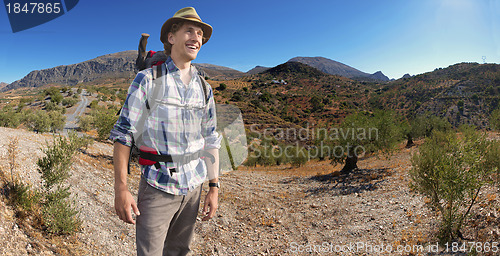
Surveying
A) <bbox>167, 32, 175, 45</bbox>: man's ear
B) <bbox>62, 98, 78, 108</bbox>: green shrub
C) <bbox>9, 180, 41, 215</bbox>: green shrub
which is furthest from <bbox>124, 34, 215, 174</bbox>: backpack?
<bbox>62, 98, 78, 108</bbox>: green shrub

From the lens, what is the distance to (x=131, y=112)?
1.47 metres

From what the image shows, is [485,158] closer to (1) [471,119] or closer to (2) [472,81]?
(1) [471,119]

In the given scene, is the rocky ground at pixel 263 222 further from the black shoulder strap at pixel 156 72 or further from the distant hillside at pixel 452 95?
the distant hillside at pixel 452 95

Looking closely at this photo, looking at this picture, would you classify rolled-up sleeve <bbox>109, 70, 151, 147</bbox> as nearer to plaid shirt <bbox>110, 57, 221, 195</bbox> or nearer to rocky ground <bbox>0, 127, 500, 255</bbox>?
plaid shirt <bbox>110, 57, 221, 195</bbox>

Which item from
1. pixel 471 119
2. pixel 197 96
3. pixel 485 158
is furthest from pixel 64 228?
pixel 471 119

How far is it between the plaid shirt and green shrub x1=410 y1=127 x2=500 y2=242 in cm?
576

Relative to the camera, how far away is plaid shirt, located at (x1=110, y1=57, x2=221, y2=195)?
1488 mm

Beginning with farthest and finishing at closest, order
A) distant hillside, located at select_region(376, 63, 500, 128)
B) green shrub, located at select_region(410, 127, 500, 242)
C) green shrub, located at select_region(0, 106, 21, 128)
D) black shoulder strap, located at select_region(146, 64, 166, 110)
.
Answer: distant hillside, located at select_region(376, 63, 500, 128)
green shrub, located at select_region(0, 106, 21, 128)
green shrub, located at select_region(410, 127, 500, 242)
black shoulder strap, located at select_region(146, 64, 166, 110)

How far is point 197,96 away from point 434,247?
6.42 meters

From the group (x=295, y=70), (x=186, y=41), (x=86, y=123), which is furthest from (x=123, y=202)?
(x=295, y=70)

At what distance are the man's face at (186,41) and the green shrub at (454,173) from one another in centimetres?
595

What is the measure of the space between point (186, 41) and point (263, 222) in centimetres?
688

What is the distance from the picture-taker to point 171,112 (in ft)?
5.47

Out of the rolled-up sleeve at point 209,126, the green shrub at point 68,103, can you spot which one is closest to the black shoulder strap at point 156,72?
the rolled-up sleeve at point 209,126
